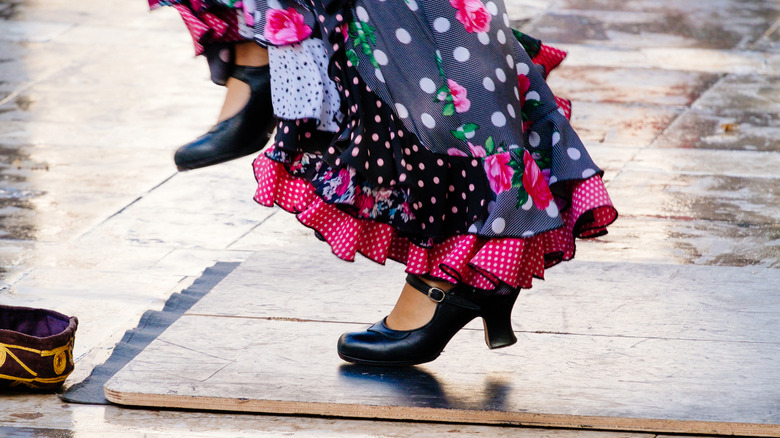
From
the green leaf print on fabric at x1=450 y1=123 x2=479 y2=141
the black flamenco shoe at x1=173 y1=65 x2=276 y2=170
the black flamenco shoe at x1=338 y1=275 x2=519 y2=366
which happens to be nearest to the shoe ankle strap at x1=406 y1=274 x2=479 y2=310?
the black flamenco shoe at x1=338 y1=275 x2=519 y2=366

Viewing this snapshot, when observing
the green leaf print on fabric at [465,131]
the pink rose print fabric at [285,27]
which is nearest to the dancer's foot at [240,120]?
the pink rose print fabric at [285,27]

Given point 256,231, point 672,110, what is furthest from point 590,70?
point 256,231

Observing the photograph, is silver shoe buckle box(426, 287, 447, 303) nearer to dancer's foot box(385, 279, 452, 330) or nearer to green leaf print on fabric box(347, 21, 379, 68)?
dancer's foot box(385, 279, 452, 330)

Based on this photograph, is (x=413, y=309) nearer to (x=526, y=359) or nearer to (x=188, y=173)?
(x=526, y=359)

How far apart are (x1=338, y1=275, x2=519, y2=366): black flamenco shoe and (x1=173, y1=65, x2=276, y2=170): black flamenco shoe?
520 mm

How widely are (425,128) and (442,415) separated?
653mm

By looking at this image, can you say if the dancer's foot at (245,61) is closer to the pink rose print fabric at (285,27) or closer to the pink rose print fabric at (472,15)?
the pink rose print fabric at (285,27)

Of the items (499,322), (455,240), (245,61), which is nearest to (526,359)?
(499,322)

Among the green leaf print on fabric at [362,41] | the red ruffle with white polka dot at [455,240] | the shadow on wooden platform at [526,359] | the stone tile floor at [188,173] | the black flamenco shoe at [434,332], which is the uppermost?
the green leaf print on fabric at [362,41]

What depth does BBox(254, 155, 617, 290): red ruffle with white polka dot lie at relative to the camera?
2.36 metres

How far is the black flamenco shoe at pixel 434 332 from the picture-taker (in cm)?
252

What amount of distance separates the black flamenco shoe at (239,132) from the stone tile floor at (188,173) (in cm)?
60

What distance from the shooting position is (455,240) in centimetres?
244

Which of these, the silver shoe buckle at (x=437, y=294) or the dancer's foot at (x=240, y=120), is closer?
the dancer's foot at (x=240, y=120)
